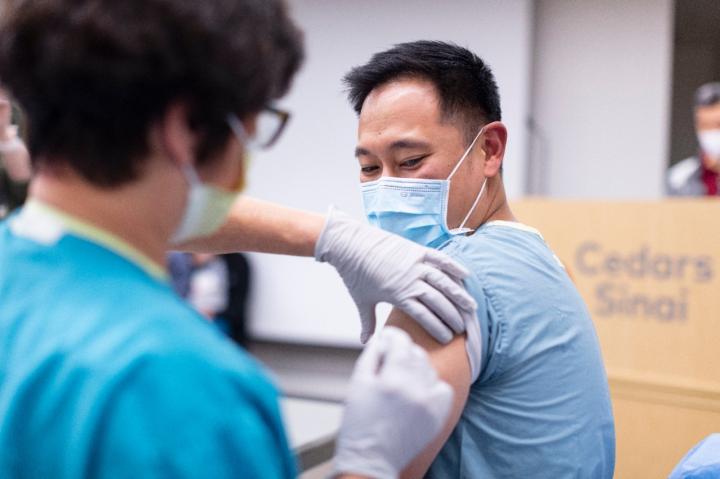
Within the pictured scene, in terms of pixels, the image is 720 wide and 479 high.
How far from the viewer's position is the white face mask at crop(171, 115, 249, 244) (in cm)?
73

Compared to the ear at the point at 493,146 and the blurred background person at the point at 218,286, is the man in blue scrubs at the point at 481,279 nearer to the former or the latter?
the ear at the point at 493,146

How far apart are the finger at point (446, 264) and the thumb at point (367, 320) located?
162mm

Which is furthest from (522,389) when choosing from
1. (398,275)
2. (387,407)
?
(387,407)

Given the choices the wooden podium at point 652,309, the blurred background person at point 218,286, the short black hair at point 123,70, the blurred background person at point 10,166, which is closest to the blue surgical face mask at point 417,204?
the short black hair at point 123,70

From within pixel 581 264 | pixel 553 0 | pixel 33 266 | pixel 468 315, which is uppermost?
pixel 553 0

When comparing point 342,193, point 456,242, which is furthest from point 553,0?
point 456,242

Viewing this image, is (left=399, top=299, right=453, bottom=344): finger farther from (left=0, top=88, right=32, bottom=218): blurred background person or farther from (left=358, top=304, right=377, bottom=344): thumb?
(left=0, top=88, right=32, bottom=218): blurred background person

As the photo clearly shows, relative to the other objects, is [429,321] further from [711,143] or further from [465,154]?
[711,143]

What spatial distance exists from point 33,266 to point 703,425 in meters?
2.28

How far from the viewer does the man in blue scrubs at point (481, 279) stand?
1.11 m

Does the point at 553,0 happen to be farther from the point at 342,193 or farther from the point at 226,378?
the point at 226,378

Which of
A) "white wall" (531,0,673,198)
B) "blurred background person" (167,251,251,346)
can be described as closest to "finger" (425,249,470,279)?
"white wall" (531,0,673,198)

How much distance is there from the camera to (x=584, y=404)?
1171 mm

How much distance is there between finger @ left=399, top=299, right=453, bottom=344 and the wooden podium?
1704 millimetres
